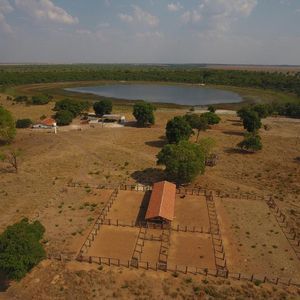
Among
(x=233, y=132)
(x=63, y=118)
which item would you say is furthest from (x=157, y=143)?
(x=63, y=118)

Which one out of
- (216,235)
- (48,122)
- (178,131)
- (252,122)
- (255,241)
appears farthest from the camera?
(48,122)

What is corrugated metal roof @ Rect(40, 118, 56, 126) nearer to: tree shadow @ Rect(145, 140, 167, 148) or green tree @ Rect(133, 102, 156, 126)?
green tree @ Rect(133, 102, 156, 126)

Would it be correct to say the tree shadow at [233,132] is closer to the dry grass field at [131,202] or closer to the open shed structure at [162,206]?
the dry grass field at [131,202]

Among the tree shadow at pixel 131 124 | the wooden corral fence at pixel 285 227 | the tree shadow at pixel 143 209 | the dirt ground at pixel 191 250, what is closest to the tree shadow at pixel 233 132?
the tree shadow at pixel 131 124

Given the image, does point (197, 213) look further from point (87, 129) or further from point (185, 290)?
point (87, 129)

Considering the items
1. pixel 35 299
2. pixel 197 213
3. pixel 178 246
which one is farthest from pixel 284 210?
pixel 35 299

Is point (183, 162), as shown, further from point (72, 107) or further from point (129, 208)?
point (72, 107)
